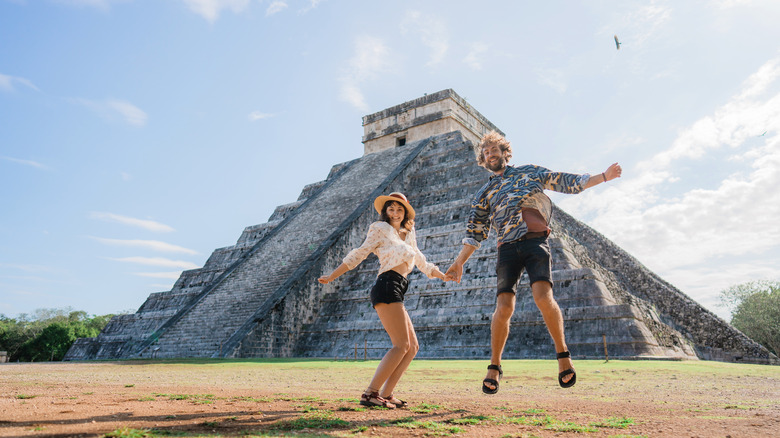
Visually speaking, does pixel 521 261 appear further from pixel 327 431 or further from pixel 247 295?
pixel 247 295

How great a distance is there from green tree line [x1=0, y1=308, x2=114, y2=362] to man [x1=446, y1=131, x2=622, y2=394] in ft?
108

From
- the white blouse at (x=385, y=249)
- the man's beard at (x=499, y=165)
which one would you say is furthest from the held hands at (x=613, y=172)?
the white blouse at (x=385, y=249)

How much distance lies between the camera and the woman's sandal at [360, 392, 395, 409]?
10.9ft

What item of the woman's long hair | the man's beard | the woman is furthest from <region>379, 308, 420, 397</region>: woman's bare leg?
the man's beard

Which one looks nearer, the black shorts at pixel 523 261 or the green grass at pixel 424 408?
the green grass at pixel 424 408

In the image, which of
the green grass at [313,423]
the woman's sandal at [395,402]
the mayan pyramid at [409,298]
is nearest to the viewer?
the green grass at [313,423]

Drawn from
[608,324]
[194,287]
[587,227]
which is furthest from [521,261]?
[194,287]

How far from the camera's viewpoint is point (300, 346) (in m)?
13.0

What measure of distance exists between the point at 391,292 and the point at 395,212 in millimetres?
647

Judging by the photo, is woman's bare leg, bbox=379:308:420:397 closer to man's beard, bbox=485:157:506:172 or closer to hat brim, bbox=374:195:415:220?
hat brim, bbox=374:195:415:220

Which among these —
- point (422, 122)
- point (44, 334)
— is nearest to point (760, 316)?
point (422, 122)

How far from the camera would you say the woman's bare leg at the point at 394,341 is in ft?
10.9

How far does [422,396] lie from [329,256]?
34.2 feet

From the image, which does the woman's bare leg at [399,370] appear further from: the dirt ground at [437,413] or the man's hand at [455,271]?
the man's hand at [455,271]
